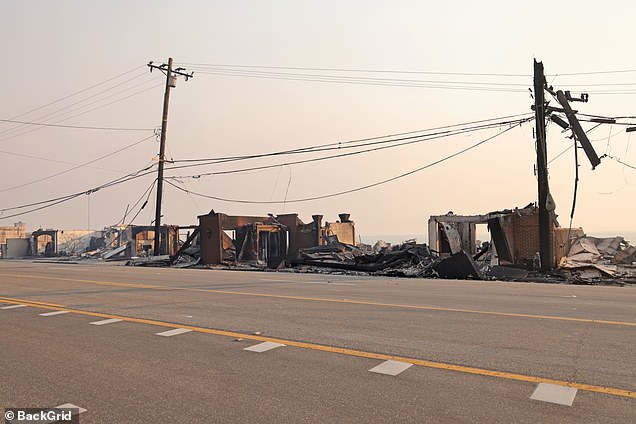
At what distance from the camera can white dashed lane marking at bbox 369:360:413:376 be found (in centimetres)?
529

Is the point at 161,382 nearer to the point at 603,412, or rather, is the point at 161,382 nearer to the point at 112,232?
→ the point at 603,412

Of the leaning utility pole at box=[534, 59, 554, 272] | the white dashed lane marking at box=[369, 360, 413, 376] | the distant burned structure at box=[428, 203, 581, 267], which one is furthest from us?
the distant burned structure at box=[428, 203, 581, 267]

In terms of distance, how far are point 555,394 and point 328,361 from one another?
7.57 ft

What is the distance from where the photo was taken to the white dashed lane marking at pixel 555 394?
438cm

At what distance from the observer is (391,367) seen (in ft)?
18.0

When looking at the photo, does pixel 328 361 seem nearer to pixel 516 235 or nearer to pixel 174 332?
pixel 174 332

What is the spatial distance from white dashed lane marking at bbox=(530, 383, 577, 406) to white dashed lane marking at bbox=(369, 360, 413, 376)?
131 cm

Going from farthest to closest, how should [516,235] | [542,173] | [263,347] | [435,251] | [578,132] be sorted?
[435,251]
[516,235]
[578,132]
[542,173]
[263,347]

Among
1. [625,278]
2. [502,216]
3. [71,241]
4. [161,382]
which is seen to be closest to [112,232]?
[71,241]

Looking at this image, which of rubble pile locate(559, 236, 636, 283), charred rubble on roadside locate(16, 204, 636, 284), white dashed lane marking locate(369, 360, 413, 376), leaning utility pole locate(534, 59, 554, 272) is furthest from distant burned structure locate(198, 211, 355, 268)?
white dashed lane marking locate(369, 360, 413, 376)

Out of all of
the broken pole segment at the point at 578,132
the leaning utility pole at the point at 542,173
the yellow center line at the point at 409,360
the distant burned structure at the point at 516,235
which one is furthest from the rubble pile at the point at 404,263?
the yellow center line at the point at 409,360

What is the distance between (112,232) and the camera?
189 ft

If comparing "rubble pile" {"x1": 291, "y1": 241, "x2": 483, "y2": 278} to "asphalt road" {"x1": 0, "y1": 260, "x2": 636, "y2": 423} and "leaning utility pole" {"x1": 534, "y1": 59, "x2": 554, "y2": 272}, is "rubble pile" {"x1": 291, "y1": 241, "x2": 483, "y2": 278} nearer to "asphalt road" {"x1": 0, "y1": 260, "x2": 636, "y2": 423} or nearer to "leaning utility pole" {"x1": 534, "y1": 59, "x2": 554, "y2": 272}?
"leaning utility pole" {"x1": 534, "y1": 59, "x2": 554, "y2": 272}

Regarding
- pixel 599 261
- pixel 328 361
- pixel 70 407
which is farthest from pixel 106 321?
pixel 599 261
